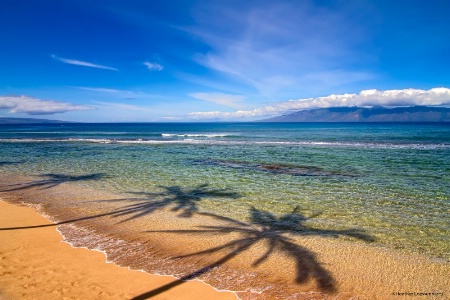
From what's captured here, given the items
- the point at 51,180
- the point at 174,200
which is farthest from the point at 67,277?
the point at 51,180

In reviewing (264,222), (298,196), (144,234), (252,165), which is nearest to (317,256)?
(264,222)

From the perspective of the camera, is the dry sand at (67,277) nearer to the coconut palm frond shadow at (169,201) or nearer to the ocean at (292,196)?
the ocean at (292,196)

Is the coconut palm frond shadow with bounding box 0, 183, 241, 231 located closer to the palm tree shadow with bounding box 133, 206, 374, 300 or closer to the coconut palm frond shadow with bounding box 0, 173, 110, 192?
the palm tree shadow with bounding box 133, 206, 374, 300

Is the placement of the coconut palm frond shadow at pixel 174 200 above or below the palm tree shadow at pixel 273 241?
above

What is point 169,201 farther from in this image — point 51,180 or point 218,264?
point 51,180

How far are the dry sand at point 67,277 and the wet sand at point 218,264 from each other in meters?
0.02

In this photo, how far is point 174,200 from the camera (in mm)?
13328

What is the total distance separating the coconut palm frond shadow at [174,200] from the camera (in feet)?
37.5

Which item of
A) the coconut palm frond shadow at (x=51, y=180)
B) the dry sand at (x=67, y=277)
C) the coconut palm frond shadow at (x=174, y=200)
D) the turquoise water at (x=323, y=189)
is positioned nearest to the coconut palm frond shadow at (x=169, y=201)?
the coconut palm frond shadow at (x=174, y=200)

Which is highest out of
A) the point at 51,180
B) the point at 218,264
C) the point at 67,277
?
the point at 51,180

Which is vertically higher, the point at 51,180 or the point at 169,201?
the point at 51,180

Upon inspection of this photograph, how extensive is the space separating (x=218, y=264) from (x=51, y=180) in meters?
15.4

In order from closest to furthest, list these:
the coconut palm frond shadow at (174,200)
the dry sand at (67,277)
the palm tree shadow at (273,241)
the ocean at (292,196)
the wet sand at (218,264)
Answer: the dry sand at (67,277) → the wet sand at (218,264) → the palm tree shadow at (273,241) → the ocean at (292,196) → the coconut palm frond shadow at (174,200)

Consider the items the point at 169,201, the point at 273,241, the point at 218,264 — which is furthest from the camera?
the point at 169,201
